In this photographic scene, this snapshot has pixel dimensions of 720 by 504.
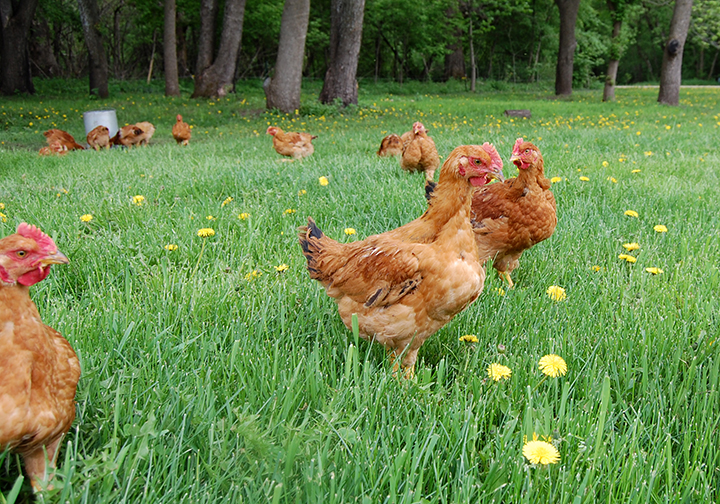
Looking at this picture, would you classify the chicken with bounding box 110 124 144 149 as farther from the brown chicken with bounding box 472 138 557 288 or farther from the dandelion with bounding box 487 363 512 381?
the dandelion with bounding box 487 363 512 381

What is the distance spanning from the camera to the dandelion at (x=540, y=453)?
145 cm

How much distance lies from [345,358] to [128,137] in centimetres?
883

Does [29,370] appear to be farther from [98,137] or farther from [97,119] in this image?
[97,119]

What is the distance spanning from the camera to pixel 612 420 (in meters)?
1.87

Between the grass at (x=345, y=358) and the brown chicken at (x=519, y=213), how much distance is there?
260 millimetres

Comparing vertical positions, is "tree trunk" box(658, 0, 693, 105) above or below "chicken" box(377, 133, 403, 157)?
above

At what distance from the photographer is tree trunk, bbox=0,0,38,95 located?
709 inches

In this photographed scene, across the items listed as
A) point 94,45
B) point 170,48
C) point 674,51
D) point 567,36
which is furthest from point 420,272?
point 567,36

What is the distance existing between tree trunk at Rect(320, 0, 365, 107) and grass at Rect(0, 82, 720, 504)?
10.2 metres

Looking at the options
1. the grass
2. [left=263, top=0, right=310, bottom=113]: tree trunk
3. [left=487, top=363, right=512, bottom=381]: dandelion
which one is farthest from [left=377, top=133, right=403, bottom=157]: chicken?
[left=263, top=0, right=310, bottom=113]: tree trunk

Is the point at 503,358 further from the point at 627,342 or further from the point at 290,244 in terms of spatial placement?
the point at 290,244

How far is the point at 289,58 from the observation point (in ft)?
43.7

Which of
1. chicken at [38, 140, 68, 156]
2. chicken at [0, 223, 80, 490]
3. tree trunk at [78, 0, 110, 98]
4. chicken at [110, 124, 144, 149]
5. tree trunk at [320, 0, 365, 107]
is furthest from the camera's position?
tree trunk at [78, 0, 110, 98]

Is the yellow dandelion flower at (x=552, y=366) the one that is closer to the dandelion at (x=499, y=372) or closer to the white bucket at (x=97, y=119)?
the dandelion at (x=499, y=372)
